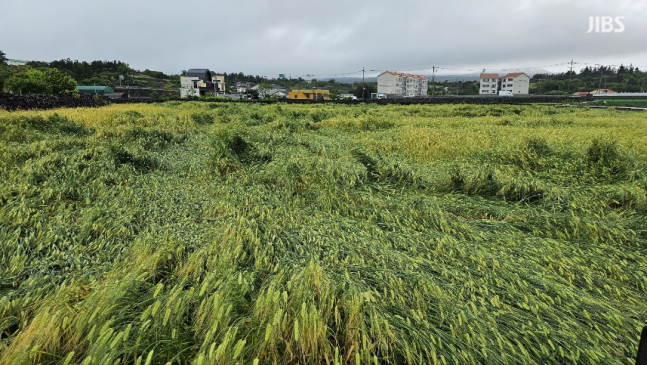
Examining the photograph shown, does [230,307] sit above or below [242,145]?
below

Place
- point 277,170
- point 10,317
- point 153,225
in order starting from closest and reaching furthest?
point 10,317, point 153,225, point 277,170

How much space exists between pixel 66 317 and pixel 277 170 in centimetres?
326

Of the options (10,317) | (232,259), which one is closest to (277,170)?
(232,259)

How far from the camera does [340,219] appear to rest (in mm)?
3299

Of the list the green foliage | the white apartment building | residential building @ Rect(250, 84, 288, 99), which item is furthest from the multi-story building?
the green foliage

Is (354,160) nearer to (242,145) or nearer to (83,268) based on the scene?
(242,145)

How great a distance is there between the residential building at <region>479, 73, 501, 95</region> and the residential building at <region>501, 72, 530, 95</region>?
2603 mm

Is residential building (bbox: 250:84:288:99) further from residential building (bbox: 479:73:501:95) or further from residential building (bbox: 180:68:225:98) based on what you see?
residential building (bbox: 479:73:501:95)

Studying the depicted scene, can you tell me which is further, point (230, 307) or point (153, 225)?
point (153, 225)

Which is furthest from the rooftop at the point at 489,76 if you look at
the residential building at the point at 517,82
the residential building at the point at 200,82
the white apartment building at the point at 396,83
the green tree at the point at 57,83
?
the green tree at the point at 57,83

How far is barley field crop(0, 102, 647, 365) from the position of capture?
5.01 ft

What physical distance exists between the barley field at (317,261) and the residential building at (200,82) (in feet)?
175

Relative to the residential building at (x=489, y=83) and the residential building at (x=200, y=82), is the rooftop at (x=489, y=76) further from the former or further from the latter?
the residential building at (x=200, y=82)

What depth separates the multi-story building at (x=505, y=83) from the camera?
243 ft
